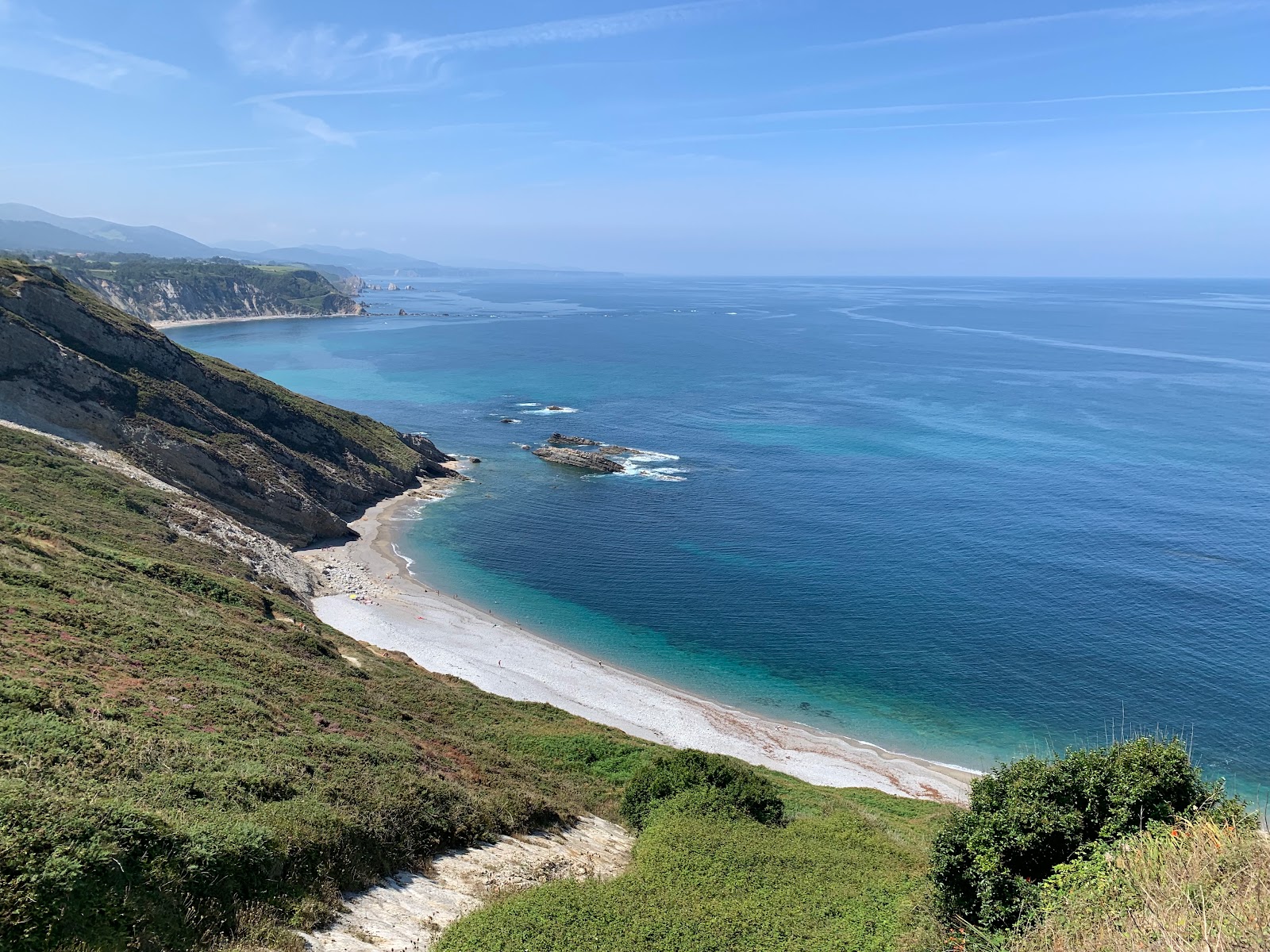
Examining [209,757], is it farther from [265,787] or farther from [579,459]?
[579,459]

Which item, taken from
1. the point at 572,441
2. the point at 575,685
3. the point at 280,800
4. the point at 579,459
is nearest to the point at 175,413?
the point at 579,459

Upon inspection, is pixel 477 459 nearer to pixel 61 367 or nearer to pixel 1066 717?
pixel 61 367

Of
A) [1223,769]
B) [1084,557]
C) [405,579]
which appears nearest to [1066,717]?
[1223,769]

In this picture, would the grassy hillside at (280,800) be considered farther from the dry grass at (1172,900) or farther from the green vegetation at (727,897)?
the dry grass at (1172,900)

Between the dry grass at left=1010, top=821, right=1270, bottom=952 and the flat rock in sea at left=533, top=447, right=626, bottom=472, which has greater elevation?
the dry grass at left=1010, top=821, right=1270, bottom=952

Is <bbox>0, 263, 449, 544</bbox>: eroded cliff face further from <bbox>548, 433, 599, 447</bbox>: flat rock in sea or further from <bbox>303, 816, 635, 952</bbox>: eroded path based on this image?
<bbox>303, 816, 635, 952</bbox>: eroded path

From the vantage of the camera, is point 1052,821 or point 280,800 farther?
point 280,800

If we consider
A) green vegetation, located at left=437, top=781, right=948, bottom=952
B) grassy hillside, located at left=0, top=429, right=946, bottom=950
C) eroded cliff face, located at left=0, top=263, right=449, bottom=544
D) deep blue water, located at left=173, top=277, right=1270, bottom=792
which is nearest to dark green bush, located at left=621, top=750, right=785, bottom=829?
green vegetation, located at left=437, top=781, right=948, bottom=952
